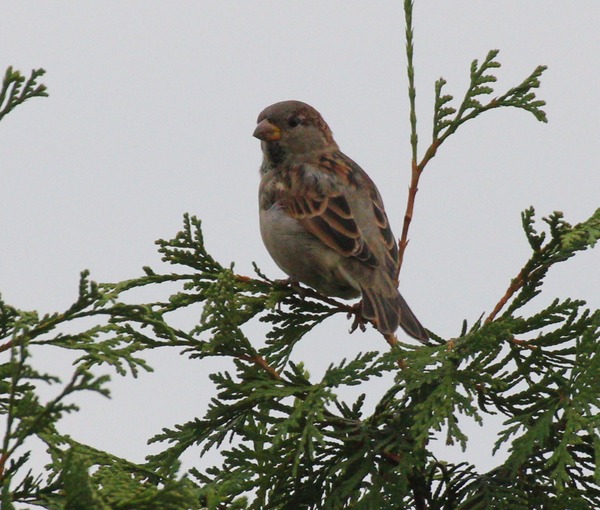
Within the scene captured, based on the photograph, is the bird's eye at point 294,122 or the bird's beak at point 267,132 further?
the bird's eye at point 294,122

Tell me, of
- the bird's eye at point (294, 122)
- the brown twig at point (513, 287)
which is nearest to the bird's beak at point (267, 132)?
the bird's eye at point (294, 122)

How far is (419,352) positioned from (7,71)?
1554mm

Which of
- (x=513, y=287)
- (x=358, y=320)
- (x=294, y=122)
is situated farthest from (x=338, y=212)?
(x=513, y=287)

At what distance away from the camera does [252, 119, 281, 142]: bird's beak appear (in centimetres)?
589

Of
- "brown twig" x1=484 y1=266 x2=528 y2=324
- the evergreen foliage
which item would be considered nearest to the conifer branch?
the evergreen foliage

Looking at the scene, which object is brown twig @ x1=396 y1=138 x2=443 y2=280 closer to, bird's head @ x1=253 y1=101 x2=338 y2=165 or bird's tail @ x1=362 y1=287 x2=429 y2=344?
bird's tail @ x1=362 y1=287 x2=429 y2=344

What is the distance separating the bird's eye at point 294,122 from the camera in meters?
6.02

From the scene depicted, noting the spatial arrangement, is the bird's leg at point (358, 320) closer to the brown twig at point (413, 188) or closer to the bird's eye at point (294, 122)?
the brown twig at point (413, 188)

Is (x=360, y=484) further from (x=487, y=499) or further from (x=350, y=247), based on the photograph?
(x=350, y=247)

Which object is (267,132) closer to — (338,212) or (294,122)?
(294,122)

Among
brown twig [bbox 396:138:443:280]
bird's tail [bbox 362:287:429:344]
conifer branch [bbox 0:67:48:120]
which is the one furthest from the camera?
bird's tail [bbox 362:287:429:344]

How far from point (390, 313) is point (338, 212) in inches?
33.3

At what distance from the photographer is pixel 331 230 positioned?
5.05m

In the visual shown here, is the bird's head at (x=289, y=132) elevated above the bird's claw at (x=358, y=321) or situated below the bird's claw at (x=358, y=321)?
above
